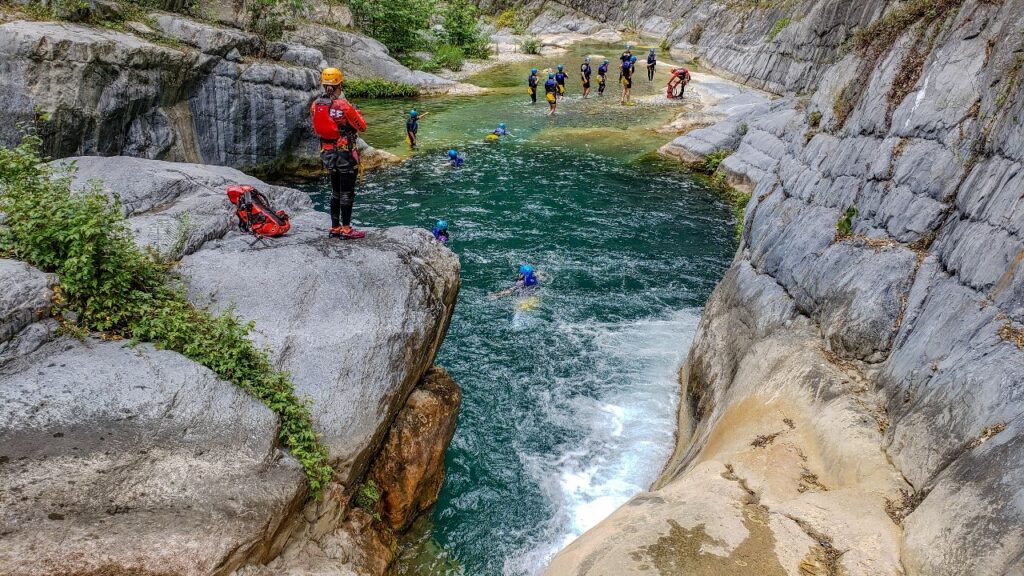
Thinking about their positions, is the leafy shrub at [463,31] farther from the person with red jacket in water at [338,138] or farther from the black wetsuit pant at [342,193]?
the black wetsuit pant at [342,193]

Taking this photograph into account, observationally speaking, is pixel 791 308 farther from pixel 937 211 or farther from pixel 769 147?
pixel 769 147

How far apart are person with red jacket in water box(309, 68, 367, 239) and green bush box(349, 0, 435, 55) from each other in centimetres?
3941

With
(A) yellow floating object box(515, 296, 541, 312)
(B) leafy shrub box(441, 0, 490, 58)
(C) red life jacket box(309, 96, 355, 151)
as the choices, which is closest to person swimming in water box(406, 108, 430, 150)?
(A) yellow floating object box(515, 296, 541, 312)

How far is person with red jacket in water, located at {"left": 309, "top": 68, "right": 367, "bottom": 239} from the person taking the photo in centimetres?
970

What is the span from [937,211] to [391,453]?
8.89 m

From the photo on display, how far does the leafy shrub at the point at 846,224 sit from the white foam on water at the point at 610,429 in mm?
4477

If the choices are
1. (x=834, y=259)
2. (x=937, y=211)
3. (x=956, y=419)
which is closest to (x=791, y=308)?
(x=834, y=259)

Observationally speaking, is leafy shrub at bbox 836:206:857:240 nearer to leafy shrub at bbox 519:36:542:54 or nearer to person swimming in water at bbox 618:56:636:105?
person swimming in water at bbox 618:56:636:105

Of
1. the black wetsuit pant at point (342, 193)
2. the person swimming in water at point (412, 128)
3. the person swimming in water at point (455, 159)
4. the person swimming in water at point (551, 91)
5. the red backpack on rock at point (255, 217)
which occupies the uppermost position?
the person swimming in water at point (551, 91)

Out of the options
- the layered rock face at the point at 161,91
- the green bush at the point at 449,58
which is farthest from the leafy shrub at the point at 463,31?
the layered rock face at the point at 161,91

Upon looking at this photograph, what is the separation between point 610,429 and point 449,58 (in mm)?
44825

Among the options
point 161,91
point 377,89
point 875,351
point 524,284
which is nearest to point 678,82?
point 377,89

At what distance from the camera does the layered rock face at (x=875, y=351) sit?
6453mm

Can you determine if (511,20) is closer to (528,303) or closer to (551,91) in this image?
(551,91)
